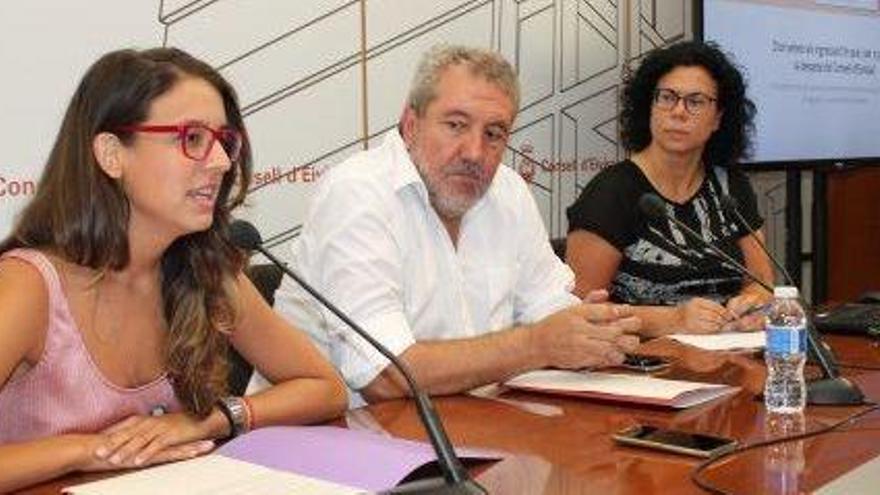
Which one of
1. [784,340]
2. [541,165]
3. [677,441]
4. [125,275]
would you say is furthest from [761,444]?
[541,165]

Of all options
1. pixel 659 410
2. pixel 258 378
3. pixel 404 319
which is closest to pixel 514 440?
pixel 659 410

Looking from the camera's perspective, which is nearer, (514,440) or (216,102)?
(514,440)

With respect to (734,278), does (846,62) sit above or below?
above

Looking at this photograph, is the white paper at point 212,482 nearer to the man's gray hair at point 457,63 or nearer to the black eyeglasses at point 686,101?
the man's gray hair at point 457,63

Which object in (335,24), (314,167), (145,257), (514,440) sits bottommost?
(514,440)

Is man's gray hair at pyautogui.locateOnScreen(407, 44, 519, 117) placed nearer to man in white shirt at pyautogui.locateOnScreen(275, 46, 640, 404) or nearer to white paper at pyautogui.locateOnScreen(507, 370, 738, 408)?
man in white shirt at pyautogui.locateOnScreen(275, 46, 640, 404)

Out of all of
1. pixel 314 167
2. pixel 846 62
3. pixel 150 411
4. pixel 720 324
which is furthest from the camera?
pixel 846 62

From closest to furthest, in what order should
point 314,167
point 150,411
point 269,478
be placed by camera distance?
point 269,478 < point 150,411 < point 314,167

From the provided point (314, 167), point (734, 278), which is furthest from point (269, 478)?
point (734, 278)

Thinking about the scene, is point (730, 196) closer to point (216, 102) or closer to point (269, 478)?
point (216, 102)

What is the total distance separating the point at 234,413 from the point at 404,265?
66cm

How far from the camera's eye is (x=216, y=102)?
5.73ft

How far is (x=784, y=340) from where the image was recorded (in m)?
1.82

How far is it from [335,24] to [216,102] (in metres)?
1.30
